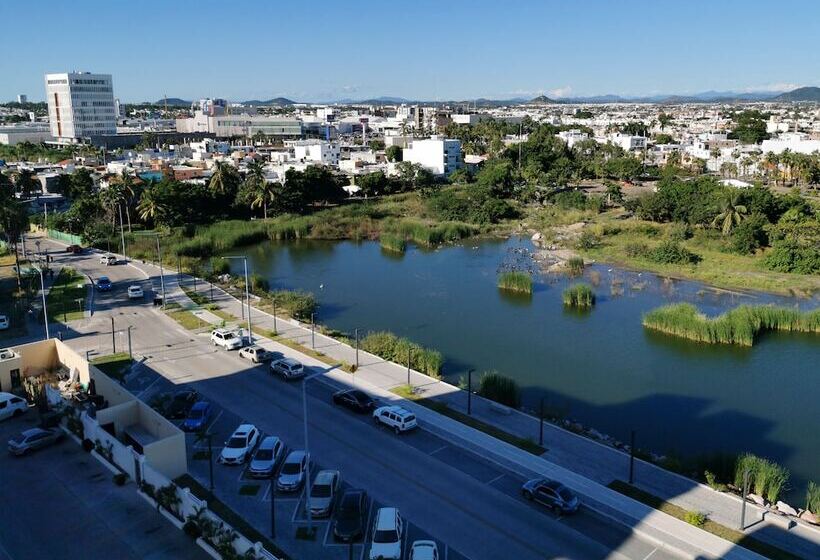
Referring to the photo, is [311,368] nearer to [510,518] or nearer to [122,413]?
[122,413]

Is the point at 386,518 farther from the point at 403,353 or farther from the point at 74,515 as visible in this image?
the point at 403,353

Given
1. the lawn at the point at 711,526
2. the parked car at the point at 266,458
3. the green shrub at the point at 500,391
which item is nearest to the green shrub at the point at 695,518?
the lawn at the point at 711,526

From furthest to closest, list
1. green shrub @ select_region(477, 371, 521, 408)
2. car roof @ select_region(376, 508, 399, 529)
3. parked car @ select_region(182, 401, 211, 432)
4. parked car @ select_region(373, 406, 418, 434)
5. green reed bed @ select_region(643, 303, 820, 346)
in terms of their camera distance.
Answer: green reed bed @ select_region(643, 303, 820, 346) → green shrub @ select_region(477, 371, 521, 408) → parked car @ select_region(182, 401, 211, 432) → parked car @ select_region(373, 406, 418, 434) → car roof @ select_region(376, 508, 399, 529)

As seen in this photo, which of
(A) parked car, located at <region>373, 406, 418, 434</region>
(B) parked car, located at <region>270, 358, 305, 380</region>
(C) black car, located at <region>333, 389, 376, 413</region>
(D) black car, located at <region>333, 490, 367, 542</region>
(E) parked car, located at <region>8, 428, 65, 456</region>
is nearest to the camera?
(D) black car, located at <region>333, 490, 367, 542</region>

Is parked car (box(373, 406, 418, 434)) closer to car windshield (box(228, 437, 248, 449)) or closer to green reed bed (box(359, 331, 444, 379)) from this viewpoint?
car windshield (box(228, 437, 248, 449))

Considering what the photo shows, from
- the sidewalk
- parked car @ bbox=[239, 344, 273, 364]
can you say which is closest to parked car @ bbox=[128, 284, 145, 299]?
parked car @ bbox=[239, 344, 273, 364]

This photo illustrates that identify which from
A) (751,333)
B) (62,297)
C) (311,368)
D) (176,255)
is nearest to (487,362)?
(311,368)

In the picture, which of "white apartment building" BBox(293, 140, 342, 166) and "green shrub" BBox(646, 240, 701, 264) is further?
"white apartment building" BBox(293, 140, 342, 166)
